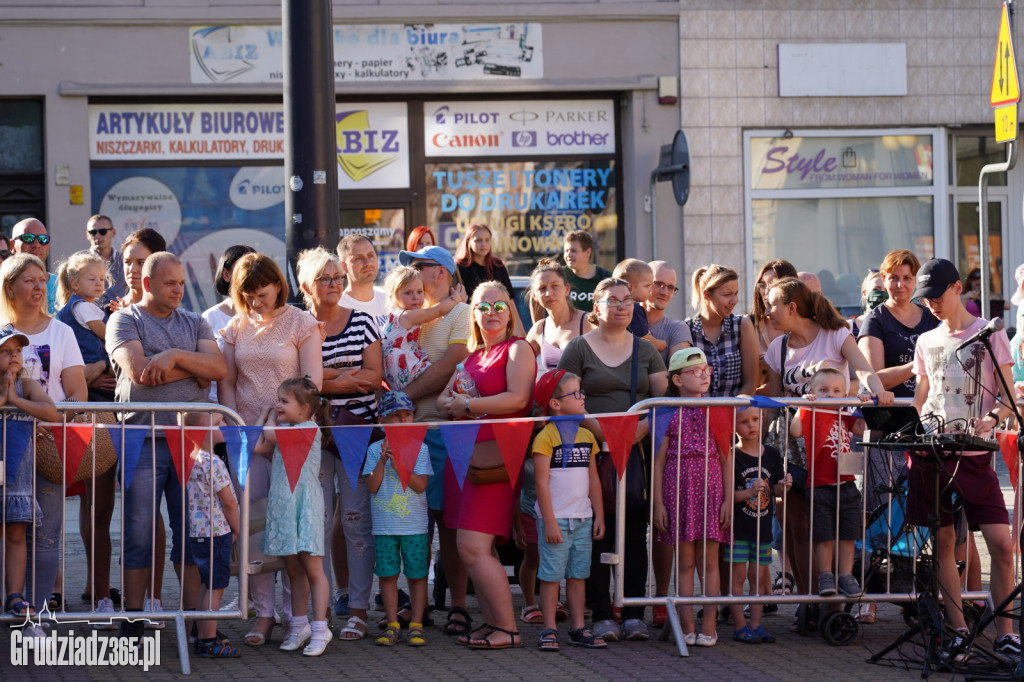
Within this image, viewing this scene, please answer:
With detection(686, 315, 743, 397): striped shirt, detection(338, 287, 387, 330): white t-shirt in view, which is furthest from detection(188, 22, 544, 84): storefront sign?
detection(686, 315, 743, 397): striped shirt

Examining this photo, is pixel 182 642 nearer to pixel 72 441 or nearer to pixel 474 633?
pixel 72 441

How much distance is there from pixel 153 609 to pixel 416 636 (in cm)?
→ 136

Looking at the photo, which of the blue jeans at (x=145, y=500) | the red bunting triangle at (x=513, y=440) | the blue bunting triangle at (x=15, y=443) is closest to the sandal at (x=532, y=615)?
the red bunting triangle at (x=513, y=440)

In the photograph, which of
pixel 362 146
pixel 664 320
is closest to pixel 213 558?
pixel 664 320

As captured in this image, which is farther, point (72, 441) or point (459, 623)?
point (459, 623)

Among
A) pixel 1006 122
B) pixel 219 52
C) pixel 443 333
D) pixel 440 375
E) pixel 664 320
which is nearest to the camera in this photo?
pixel 440 375

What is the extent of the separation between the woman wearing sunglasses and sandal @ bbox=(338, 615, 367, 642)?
57 centimetres

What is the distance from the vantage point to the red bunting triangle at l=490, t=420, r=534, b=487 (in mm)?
6703

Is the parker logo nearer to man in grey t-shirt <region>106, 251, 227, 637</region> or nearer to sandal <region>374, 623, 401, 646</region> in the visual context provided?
man in grey t-shirt <region>106, 251, 227, 637</region>

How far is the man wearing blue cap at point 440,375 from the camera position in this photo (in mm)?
7059

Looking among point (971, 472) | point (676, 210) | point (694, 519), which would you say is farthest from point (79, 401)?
point (676, 210)

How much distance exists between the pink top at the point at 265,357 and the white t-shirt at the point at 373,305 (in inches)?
44.6

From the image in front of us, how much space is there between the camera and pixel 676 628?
21.8ft

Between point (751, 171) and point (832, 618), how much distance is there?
9371 mm
